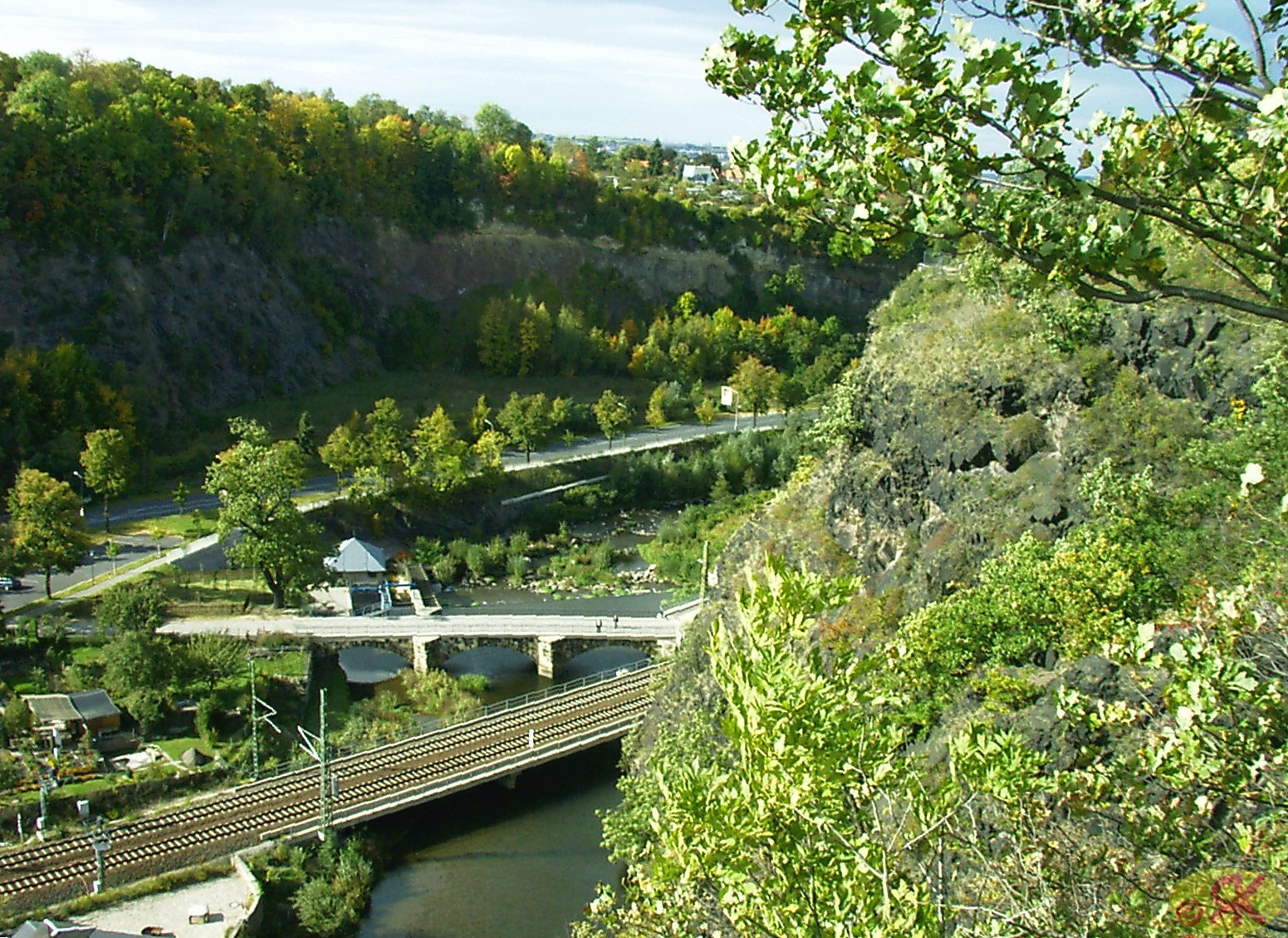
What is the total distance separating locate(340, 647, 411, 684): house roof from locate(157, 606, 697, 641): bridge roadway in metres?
0.92

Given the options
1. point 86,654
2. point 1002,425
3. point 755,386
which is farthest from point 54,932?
point 755,386

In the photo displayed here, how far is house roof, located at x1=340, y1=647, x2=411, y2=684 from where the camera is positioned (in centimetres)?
2741

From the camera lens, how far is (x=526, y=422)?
145 feet

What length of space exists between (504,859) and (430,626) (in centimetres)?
851

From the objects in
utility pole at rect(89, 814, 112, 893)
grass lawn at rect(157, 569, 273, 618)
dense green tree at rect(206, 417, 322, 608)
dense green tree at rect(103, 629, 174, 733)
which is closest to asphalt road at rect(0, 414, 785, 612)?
grass lawn at rect(157, 569, 273, 618)

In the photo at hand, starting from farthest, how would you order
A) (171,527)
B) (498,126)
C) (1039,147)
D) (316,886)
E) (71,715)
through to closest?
(498,126) → (171,527) → (71,715) → (316,886) → (1039,147)

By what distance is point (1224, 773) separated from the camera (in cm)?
492

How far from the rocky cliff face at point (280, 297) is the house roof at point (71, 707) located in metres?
20.0

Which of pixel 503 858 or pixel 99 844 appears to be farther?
pixel 503 858

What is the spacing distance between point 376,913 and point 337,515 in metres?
19.0

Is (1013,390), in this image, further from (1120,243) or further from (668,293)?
(668,293)

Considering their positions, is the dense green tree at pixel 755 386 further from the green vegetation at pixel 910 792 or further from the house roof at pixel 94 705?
the green vegetation at pixel 910 792

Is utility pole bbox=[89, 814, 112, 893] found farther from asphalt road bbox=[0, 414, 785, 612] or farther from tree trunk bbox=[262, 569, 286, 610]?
asphalt road bbox=[0, 414, 785, 612]

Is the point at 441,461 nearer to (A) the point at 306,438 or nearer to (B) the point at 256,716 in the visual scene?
(A) the point at 306,438
